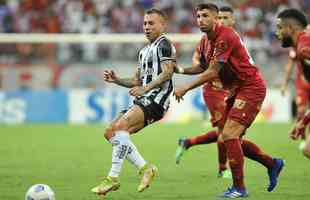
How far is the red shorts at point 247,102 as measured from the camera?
1046 cm

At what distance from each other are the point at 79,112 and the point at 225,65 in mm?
14742

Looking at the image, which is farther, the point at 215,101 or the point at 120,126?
the point at 215,101

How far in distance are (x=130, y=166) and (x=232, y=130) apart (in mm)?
4253

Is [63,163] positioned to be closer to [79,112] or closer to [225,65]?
[225,65]

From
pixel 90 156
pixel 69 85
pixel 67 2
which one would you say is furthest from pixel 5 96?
pixel 90 156

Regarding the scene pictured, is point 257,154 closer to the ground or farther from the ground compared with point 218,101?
closer to the ground

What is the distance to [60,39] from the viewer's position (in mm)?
24766

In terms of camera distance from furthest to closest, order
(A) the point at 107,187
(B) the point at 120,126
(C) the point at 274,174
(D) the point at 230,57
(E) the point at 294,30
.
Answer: (C) the point at 274,174
(D) the point at 230,57
(B) the point at 120,126
(A) the point at 107,187
(E) the point at 294,30

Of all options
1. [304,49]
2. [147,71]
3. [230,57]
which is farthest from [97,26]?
[304,49]

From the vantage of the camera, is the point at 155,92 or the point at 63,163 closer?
the point at 155,92

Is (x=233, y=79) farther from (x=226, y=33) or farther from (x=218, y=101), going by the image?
(x=218, y=101)

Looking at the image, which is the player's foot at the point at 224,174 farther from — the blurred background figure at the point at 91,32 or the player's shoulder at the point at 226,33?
the blurred background figure at the point at 91,32

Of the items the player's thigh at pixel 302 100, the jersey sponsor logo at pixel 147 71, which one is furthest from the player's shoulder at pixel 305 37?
the player's thigh at pixel 302 100

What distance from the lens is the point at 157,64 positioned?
10.7 metres
